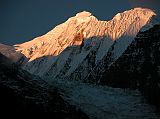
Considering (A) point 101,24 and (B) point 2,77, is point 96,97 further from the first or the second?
(A) point 101,24

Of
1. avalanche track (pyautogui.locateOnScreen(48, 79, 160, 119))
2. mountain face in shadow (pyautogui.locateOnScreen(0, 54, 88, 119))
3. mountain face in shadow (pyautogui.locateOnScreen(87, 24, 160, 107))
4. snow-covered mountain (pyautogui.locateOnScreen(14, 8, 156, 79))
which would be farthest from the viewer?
snow-covered mountain (pyautogui.locateOnScreen(14, 8, 156, 79))

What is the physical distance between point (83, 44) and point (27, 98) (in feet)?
276

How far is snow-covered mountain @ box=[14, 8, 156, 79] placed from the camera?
147000mm

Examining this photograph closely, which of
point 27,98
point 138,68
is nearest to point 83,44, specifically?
point 138,68

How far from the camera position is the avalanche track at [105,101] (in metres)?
91.2

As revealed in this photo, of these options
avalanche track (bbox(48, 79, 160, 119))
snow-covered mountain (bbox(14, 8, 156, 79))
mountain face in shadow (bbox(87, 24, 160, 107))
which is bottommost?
avalanche track (bbox(48, 79, 160, 119))

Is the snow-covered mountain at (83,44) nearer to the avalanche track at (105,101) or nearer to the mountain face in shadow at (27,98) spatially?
the avalanche track at (105,101)

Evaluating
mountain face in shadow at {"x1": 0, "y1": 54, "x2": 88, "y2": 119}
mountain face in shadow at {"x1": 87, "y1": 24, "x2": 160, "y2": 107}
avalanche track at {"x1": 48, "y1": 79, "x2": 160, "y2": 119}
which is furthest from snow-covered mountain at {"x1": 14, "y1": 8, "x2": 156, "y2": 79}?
mountain face in shadow at {"x1": 0, "y1": 54, "x2": 88, "y2": 119}

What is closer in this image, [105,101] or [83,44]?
[105,101]

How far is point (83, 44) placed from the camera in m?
166

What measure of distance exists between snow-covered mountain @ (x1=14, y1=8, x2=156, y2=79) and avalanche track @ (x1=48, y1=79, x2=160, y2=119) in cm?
3488

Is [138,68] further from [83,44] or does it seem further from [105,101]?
[83,44]

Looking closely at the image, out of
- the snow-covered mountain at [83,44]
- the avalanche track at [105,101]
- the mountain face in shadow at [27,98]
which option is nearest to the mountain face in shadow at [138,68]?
the avalanche track at [105,101]

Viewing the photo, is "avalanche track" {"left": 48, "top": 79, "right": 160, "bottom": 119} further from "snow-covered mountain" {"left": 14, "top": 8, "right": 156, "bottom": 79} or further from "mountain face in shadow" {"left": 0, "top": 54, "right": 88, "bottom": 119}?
"snow-covered mountain" {"left": 14, "top": 8, "right": 156, "bottom": 79}
